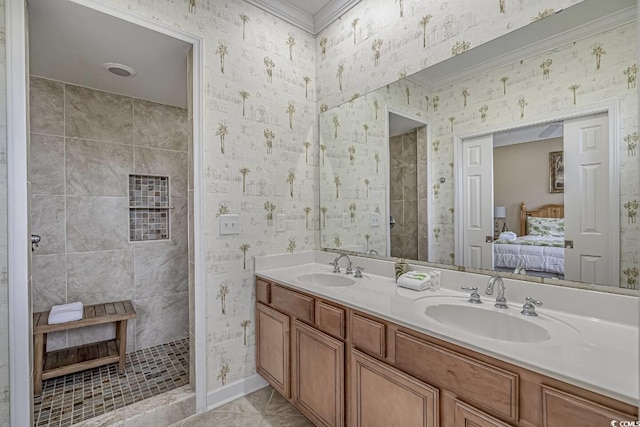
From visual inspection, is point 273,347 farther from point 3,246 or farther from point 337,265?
point 3,246

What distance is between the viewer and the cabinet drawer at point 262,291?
1.91 metres

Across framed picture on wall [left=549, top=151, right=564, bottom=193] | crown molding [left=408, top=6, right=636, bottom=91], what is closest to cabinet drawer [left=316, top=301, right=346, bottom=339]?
framed picture on wall [left=549, top=151, right=564, bottom=193]


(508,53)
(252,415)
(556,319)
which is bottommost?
(252,415)

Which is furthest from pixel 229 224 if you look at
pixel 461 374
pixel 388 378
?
pixel 461 374

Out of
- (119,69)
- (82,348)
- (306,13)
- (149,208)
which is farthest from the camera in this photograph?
(149,208)

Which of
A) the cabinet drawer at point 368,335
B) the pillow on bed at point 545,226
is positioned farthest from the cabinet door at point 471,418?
the pillow on bed at point 545,226

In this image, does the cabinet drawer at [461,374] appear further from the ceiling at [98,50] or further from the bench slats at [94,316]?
the bench slats at [94,316]

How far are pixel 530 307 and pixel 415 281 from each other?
Result: 478mm

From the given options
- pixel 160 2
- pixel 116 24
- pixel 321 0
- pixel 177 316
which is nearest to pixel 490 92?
pixel 321 0

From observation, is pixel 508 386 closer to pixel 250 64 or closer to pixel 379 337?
pixel 379 337

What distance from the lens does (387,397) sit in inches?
46.0

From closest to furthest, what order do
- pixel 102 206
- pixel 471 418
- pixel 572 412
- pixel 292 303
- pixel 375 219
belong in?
pixel 572 412
pixel 471 418
pixel 292 303
pixel 375 219
pixel 102 206

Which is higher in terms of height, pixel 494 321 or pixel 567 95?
pixel 567 95

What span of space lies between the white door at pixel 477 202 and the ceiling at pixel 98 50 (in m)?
1.75
